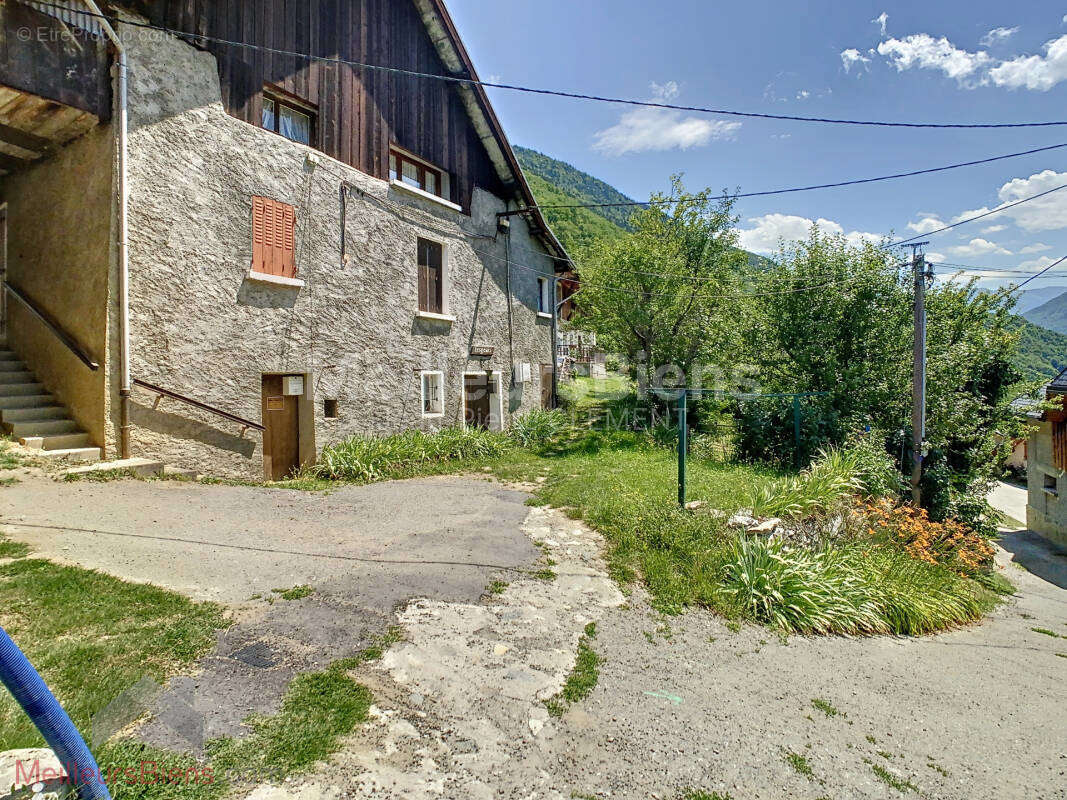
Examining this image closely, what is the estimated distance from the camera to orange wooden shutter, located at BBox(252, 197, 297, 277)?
325 inches

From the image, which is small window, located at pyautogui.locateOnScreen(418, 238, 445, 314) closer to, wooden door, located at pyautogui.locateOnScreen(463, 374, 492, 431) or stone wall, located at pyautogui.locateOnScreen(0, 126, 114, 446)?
wooden door, located at pyautogui.locateOnScreen(463, 374, 492, 431)

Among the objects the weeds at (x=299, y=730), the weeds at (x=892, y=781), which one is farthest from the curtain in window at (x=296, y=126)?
the weeds at (x=892, y=781)

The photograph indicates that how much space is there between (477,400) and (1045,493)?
1766cm

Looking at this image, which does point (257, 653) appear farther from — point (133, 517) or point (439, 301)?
point (439, 301)

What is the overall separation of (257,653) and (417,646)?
101 centimetres

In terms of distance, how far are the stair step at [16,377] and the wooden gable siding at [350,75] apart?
5259 mm

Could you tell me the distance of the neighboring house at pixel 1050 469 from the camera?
13000mm

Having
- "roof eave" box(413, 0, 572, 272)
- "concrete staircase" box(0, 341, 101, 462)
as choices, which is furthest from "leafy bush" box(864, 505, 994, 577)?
"roof eave" box(413, 0, 572, 272)

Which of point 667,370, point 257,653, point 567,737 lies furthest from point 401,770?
point 667,370

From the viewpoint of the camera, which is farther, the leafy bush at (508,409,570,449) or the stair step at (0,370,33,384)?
the leafy bush at (508,409,570,449)

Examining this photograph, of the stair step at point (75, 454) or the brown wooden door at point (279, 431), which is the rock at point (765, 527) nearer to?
the brown wooden door at point (279, 431)

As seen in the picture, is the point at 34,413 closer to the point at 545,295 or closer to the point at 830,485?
the point at 830,485

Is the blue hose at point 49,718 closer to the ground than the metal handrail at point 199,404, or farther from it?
closer to the ground

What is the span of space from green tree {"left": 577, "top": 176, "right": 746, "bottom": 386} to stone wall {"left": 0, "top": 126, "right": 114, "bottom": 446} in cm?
1212
